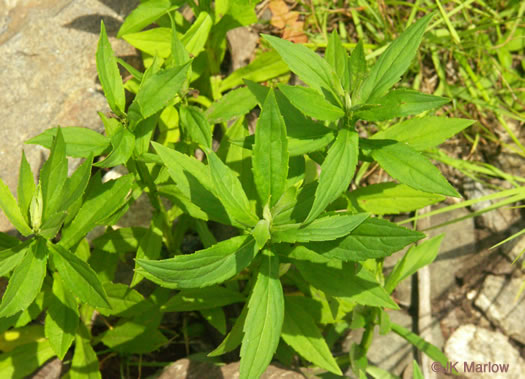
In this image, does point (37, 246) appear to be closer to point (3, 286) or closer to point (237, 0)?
point (3, 286)

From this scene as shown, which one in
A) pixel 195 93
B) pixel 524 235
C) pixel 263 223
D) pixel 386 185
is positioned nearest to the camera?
pixel 263 223

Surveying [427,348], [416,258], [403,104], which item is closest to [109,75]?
[403,104]

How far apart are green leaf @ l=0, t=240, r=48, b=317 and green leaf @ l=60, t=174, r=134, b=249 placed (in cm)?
20

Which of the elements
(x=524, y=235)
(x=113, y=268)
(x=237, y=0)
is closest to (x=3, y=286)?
(x=113, y=268)

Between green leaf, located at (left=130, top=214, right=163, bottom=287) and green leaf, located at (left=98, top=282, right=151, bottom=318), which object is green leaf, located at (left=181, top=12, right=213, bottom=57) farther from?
green leaf, located at (left=98, top=282, right=151, bottom=318)

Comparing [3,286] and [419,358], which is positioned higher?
[3,286]

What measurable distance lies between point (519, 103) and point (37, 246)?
3410mm

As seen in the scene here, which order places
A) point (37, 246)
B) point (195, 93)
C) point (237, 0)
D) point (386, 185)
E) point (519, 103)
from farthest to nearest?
point (519, 103) → point (195, 93) → point (237, 0) → point (386, 185) → point (37, 246)

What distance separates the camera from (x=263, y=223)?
6.87 ft

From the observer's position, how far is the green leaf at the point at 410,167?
2221 mm

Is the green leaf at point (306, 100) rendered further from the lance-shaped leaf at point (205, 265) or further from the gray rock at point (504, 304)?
the gray rock at point (504, 304)

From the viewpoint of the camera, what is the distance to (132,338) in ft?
9.94

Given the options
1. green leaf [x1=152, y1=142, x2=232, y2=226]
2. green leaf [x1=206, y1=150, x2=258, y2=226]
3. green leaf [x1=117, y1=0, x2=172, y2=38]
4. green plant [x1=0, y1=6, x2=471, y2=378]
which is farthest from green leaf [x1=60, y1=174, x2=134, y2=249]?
green leaf [x1=117, y1=0, x2=172, y2=38]

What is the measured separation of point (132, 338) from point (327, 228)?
158 centimetres
